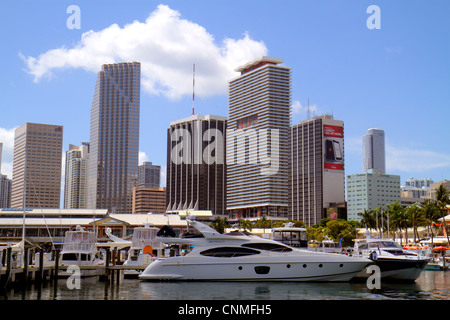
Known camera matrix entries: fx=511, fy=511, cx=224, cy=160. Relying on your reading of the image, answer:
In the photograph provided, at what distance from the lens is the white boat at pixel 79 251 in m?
46.9

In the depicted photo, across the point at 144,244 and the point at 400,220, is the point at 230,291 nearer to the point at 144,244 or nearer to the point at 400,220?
the point at 144,244

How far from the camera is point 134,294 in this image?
3316 cm

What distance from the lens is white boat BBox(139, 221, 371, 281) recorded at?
37.6 metres

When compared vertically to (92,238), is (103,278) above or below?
below

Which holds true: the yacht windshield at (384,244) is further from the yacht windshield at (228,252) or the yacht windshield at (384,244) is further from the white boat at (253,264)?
the yacht windshield at (228,252)

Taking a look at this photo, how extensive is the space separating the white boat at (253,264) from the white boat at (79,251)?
1080cm

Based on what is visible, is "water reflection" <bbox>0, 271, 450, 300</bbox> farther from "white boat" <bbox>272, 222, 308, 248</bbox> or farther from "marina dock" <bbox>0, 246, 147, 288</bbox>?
"white boat" <bbox>272, 222, 308, 248</bbox>

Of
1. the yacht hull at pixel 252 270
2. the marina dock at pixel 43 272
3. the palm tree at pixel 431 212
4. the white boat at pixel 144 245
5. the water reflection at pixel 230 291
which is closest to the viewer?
the water reflection at pixel 230 291

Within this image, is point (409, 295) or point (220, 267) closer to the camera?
point (409, 295)

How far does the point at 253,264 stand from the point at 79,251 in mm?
18408

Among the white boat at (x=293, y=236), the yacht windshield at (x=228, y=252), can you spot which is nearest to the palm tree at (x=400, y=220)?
the white boat at (x=293, y=236)

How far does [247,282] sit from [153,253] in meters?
18.3
